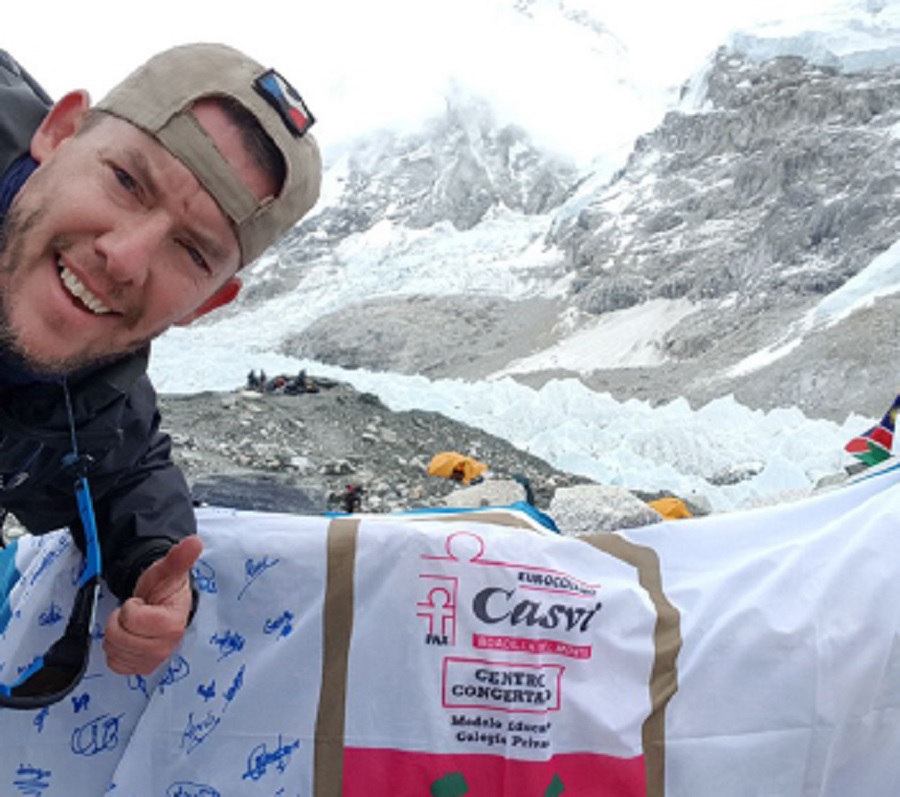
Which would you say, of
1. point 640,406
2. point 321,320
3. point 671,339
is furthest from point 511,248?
point 640,406

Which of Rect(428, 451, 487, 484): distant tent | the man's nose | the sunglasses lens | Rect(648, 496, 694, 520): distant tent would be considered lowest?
Rect(428, 451, 487, 484): distant tent

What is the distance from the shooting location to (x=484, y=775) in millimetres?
1882

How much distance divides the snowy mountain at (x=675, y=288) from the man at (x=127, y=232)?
30.8 feet

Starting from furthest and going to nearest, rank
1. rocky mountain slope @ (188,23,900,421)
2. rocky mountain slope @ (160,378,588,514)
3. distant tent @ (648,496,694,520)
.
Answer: rocky mountain slope @ (188,23,900,421), rocky mountain slope @ (160,378,588,514), distant tent @ (648,496,694,520)

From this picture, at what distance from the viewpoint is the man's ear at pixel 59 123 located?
5.39 ft

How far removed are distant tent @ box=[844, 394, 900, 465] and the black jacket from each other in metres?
2.40

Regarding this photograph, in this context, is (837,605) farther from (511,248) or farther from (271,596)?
(511,248)
